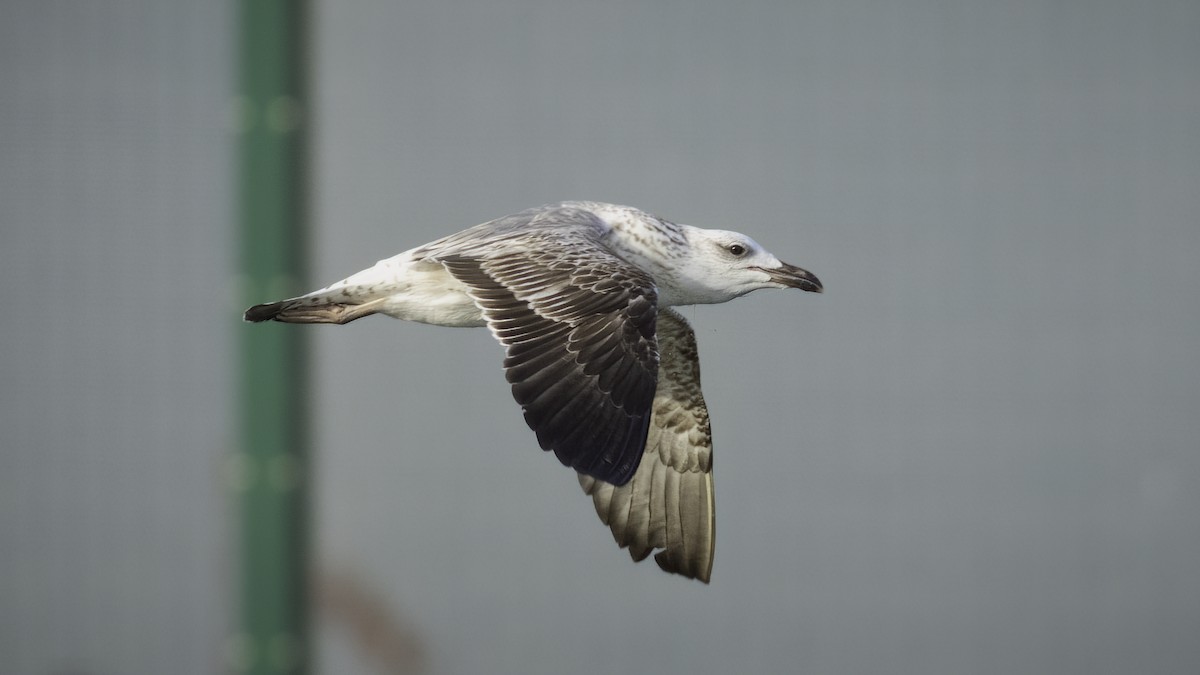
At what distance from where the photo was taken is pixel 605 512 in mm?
4094

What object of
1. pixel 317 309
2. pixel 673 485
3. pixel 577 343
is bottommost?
pixel 673 485

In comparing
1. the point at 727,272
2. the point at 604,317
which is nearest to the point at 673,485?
the point at 727,272

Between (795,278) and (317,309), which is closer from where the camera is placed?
(317,309)

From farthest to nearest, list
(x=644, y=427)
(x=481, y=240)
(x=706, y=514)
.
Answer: (x=706, y=514) → (x=481, y=240) → (x=644, y=427)

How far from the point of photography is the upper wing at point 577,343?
286 centimetres

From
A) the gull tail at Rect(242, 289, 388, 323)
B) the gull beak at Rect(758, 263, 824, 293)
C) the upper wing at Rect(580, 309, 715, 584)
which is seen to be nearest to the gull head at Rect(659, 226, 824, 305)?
the gull beak at Rect(758, 263, 824, 293)

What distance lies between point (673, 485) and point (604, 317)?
1.14 meters

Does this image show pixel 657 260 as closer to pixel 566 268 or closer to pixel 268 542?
pixel 566 268

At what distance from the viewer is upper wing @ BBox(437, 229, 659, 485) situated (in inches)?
113

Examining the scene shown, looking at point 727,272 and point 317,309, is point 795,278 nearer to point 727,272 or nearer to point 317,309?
point 727,272

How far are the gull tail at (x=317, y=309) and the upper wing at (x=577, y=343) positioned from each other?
10.4 inches

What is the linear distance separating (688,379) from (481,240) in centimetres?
96

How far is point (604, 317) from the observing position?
3086 mm

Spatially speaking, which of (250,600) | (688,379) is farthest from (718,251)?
(250,600)
